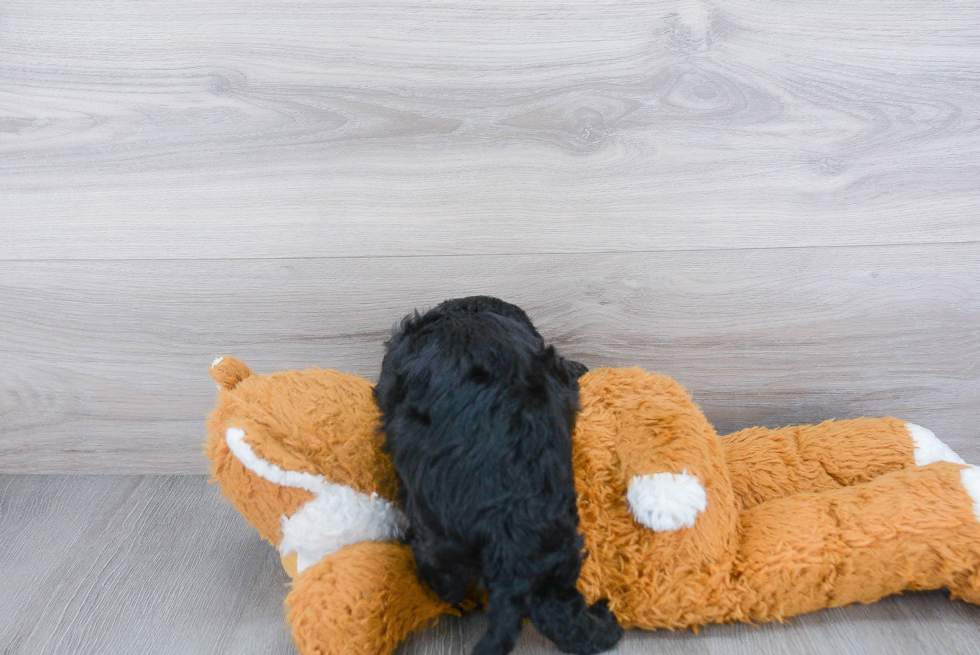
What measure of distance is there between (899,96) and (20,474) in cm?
138

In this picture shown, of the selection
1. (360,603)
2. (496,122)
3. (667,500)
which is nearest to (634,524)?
(667,500)

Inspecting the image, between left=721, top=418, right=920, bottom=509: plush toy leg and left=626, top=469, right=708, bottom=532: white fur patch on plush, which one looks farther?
left=721, top=418, right=920, bottom=509: plush toy leg

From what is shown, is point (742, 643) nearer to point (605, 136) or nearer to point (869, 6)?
point (605, 136)

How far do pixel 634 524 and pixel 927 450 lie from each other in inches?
15.6

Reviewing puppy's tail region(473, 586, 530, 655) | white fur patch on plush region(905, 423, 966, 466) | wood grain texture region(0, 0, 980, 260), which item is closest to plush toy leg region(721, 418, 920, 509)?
white fur patch on plush region(905, 423, 966, 466)

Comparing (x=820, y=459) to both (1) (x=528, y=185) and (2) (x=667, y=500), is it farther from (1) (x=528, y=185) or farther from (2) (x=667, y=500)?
(1) (x=528, y=185)

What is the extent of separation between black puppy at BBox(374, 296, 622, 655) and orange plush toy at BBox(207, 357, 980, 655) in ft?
0.16

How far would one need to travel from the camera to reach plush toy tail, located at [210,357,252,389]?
0.75 m

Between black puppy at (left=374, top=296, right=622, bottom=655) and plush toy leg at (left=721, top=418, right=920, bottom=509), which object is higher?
black puppy at (left=374, top=296, right=622, bottom=655)

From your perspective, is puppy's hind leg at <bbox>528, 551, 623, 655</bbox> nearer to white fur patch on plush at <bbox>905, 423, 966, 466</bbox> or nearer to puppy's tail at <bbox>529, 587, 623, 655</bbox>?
puppy's tail at <bbox>529, 587, 623, 655</bbox>

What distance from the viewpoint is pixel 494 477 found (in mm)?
580

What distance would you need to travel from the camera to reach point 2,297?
3.09 ft

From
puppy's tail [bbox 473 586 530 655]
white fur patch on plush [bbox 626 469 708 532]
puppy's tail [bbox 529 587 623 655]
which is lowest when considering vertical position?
puppy's tail [bbox 529 587 623 655]

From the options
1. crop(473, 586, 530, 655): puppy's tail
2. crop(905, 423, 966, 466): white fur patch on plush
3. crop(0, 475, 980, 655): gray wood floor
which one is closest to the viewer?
crop(473, 586, 530, 655): puppy's tail
